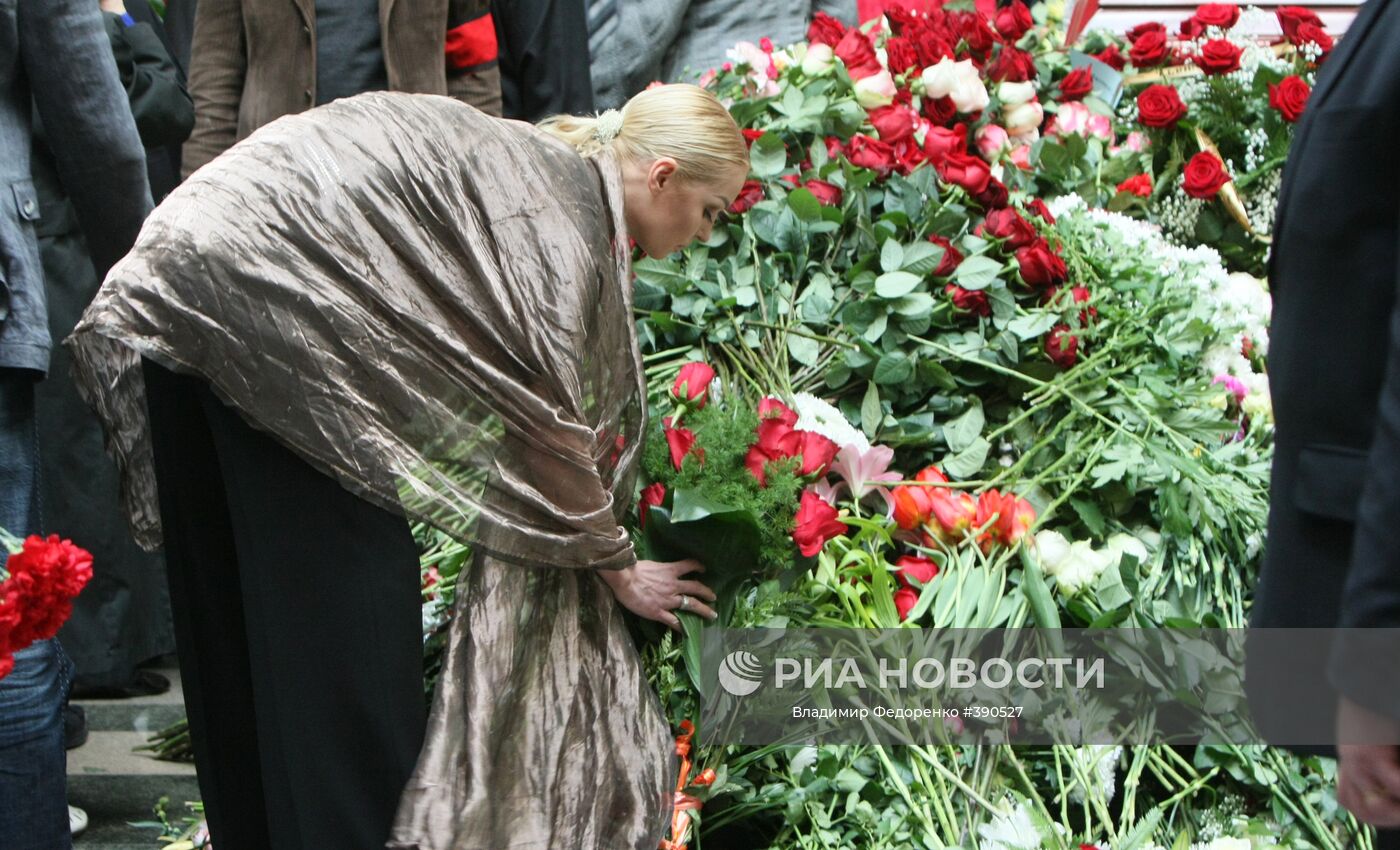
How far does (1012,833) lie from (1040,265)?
3.40 ft

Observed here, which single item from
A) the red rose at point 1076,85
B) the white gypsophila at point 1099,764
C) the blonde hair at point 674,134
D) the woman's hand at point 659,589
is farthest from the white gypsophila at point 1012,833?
the red rose at point 1076,85

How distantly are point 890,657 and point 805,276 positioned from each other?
2.83 ft

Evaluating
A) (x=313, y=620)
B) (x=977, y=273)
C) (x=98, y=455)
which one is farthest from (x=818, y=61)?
(x=313, y=620)

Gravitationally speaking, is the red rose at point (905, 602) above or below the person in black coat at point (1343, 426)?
below

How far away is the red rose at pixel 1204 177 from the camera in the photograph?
291 centimetres

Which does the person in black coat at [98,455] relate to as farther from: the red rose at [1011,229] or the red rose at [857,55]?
the red rose at [1011,229]

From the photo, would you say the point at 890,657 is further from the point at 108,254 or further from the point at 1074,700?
the point at 108,254

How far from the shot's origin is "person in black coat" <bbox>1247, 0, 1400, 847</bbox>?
1030mm

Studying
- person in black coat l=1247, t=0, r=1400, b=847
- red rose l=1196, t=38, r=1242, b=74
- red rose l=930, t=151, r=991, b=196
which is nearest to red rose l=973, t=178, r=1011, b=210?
red rose l=930, t=151, r=991, b=196

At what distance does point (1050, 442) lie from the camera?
238 cm

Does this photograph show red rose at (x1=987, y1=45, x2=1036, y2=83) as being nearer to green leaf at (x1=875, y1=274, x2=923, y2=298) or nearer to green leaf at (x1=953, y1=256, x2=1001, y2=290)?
green leaf at (x1=953, y1=256, x2=1001, y2=290)

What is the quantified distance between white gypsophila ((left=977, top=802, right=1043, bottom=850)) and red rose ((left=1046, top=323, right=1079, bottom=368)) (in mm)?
817

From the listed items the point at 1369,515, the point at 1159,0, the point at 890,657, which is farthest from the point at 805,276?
the point at 1159,0

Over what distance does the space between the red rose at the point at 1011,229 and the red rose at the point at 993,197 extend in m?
0.06
